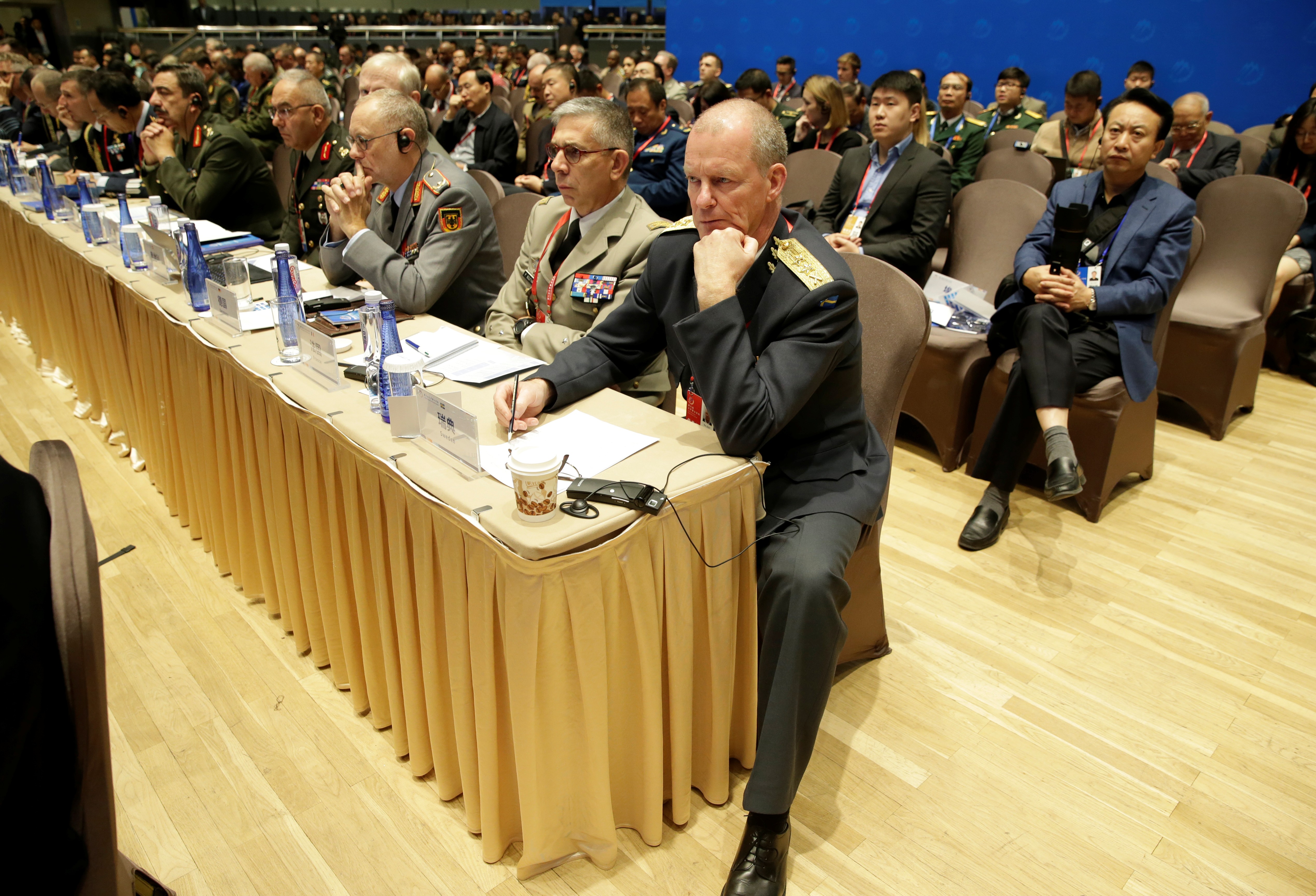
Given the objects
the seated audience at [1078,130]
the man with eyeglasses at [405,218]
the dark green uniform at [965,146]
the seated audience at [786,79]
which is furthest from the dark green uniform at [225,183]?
the seated audience at [786,79]

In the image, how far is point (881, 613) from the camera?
7.20 feet

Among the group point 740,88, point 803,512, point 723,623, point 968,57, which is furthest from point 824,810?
point 968,57

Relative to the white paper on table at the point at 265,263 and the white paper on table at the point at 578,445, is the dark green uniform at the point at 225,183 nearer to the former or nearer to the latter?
the white paper on table at the point at 265,263

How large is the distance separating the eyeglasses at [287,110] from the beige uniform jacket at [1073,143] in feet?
12.9

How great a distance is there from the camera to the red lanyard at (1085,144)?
16.1 ft

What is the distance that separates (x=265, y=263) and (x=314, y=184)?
0.64 meters

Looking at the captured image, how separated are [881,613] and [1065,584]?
0.74 m

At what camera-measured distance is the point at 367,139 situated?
2.53m

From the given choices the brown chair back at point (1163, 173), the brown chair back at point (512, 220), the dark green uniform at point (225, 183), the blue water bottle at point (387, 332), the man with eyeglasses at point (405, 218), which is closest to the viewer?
the blue water bottle at point (387, 332)

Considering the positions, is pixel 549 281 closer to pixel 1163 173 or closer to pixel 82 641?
pixel 82 641

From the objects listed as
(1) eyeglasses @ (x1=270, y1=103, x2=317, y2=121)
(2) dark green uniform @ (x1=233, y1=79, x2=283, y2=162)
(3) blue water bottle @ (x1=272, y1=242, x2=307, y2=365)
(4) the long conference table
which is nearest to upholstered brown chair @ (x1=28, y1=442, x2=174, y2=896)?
(4) the long conference table

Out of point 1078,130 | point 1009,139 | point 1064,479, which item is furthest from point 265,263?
point 1078,130

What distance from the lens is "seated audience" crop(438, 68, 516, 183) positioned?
A: 604 centimetres

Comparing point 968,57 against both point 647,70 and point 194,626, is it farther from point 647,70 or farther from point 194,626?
point 194,626
